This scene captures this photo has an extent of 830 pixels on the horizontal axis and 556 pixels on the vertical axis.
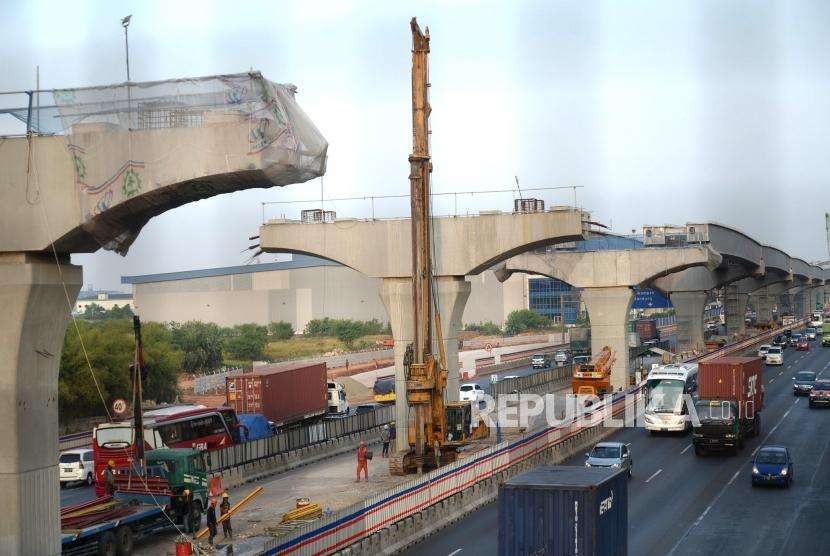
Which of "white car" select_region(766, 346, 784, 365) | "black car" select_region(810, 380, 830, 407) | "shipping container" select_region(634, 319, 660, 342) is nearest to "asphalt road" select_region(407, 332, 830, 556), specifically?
"black car" select_region(810, 380, 830, 407)

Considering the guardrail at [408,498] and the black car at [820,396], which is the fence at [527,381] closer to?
the black car at [820,396]

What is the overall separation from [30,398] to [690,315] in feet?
302

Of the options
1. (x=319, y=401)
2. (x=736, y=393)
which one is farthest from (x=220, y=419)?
(x=736, y=393)

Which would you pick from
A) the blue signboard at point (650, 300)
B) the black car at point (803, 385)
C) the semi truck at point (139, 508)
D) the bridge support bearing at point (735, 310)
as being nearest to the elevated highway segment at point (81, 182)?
the semi truck at point (139, 508)

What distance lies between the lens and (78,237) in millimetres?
18578

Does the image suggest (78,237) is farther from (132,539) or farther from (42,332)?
(132,539)

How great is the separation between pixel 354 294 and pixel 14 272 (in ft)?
410

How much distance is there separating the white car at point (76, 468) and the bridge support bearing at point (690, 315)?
74640mm

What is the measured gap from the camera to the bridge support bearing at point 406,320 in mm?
40781

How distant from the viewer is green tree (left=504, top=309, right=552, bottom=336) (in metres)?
158

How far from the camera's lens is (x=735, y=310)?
5527 inches

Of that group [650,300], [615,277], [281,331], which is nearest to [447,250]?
[615,277]

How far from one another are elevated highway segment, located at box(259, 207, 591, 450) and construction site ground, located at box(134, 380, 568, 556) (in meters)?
3.12

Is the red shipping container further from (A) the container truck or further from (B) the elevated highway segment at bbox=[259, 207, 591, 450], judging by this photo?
(B) the elevated highway segment at bbox=[259, 207, 591, 450]
